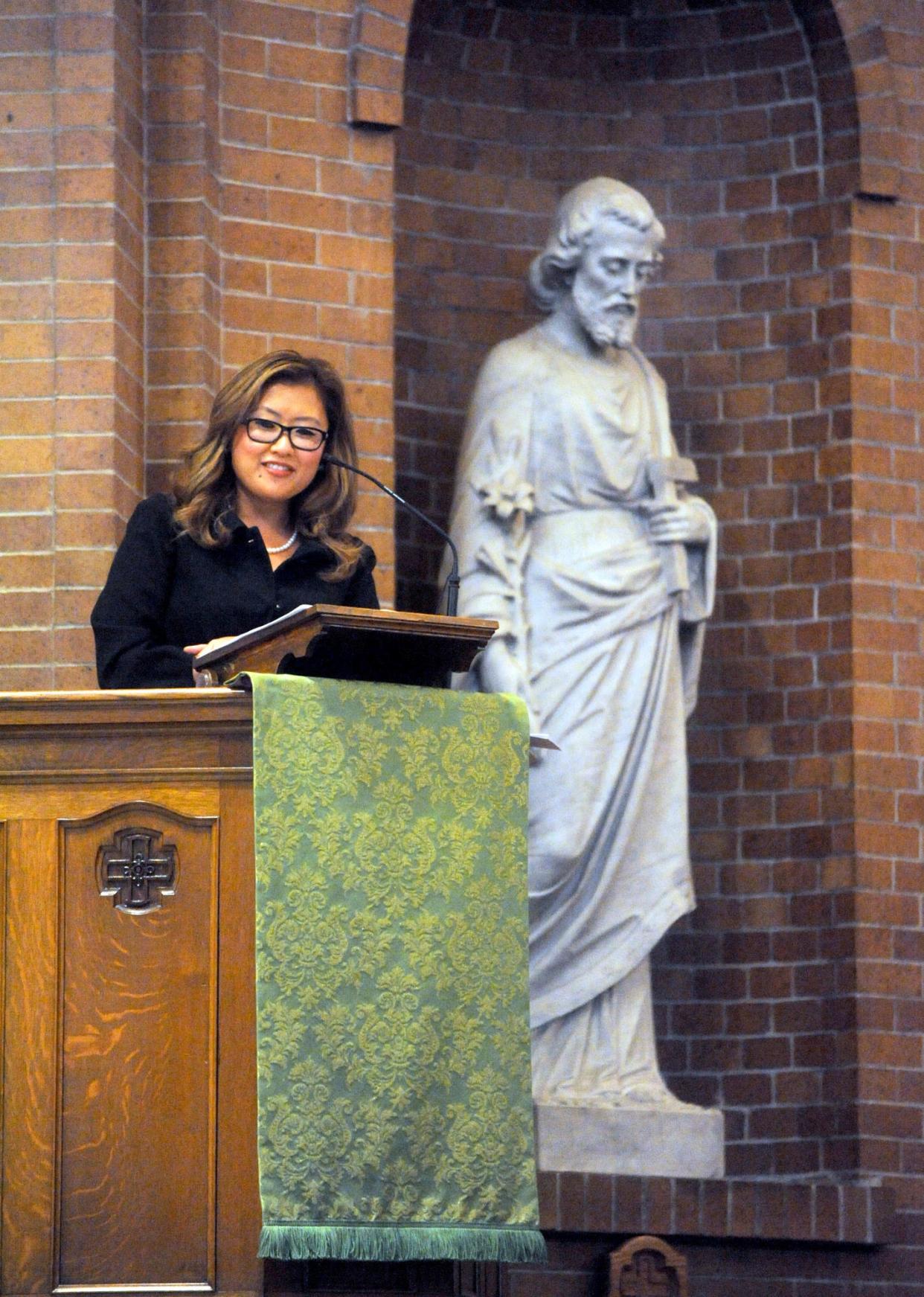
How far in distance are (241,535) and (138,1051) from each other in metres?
1.17

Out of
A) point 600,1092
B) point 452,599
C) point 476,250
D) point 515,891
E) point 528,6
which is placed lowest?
point 600,1092

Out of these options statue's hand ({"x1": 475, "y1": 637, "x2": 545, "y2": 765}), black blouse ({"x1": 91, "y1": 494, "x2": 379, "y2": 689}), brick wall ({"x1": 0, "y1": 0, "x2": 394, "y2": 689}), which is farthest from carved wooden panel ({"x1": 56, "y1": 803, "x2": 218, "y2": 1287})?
statue's hand ({"x1": 475, "y1": 637, "x2": 545, "y2": 765})

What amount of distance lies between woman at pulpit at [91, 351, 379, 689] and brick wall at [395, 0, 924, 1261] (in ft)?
9.13

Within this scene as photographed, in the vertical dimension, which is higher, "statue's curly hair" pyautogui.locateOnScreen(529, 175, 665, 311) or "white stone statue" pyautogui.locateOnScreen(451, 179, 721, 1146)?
"statue's curly hair" pyautogui.locateOnScreen(529, 175, 665, 311)

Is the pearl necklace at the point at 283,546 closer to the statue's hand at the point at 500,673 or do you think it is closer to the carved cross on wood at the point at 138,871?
the carved cross on wood at the point at 138,871

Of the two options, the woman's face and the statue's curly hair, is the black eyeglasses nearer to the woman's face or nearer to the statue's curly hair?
the woman's face

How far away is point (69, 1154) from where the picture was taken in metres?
4.36

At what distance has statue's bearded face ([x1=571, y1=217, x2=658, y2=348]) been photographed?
7.57 meters

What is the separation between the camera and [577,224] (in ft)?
25.0

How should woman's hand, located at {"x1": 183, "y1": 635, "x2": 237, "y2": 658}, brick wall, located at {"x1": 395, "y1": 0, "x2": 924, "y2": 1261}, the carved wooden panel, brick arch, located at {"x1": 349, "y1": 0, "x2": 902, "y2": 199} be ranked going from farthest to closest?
1. brick arch, located at {"x1": 349, "y1": 0, "x2": 902, "y2": 199}
2. brick wall, located at {"x1": 395, "y1": 0, "x2": 924, "y2": 1261}
3. woman's hand, located at {"x1": 183, "y1": 635, "x2": 237, "y2": 658}
4. the carved wooden panel

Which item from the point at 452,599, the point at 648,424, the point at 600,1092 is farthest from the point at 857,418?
the point at 452,599

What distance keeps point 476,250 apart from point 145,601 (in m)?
3.58

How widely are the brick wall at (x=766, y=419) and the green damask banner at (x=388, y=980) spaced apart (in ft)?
10.8

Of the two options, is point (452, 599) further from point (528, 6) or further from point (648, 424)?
point (528, 6)
